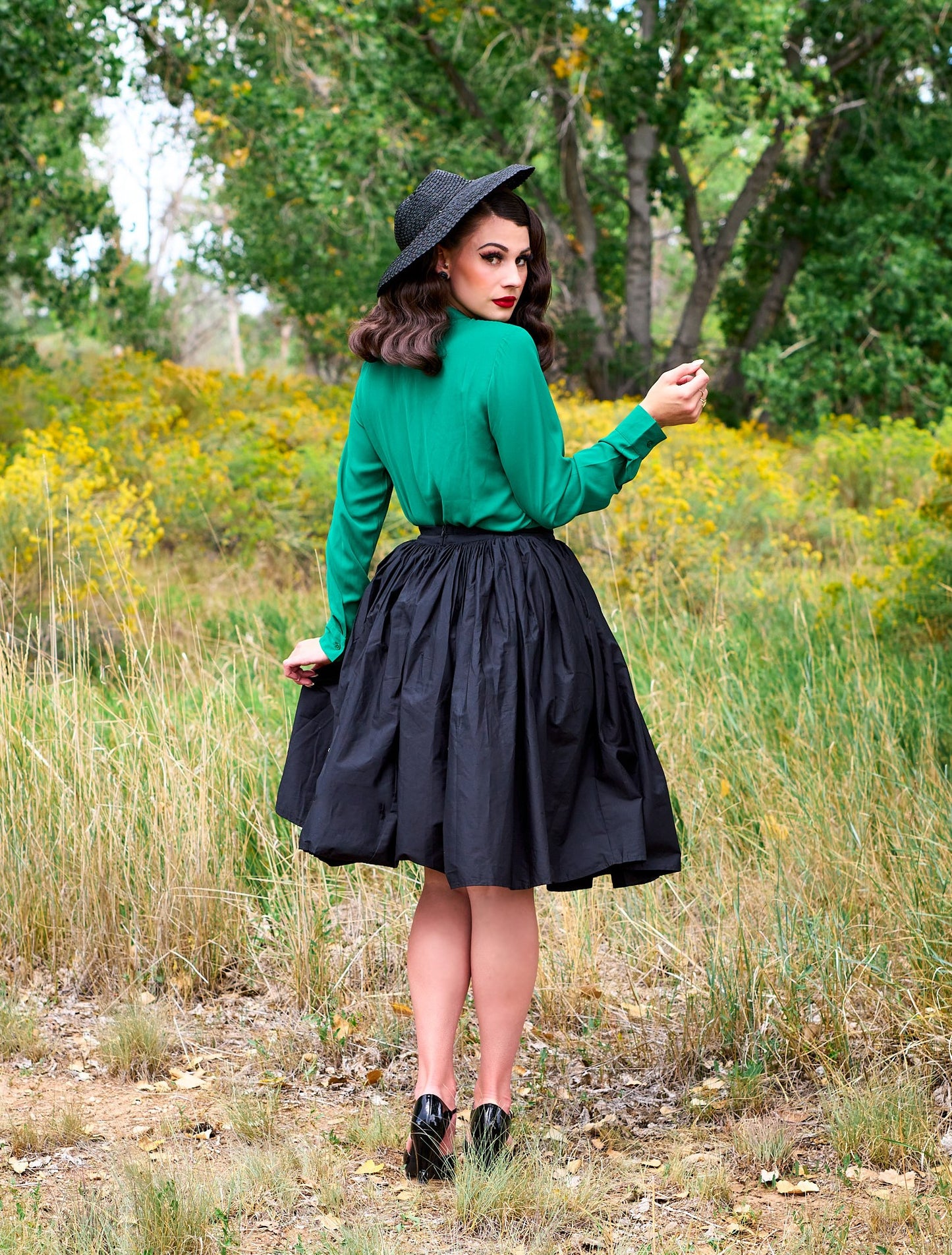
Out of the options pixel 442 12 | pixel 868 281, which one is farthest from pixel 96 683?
pixel 868 281

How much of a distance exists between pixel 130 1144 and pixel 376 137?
8.12 meters

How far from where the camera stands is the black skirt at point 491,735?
7.05ft

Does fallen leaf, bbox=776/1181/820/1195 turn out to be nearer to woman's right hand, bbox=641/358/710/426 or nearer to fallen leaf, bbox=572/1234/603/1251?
fallen leaf, bbox=572/1234/603/1251

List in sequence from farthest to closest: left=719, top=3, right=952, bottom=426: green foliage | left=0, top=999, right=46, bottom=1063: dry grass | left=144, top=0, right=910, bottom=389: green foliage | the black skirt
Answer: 1. left=719, top=3, right=952, bottom=426: green foliage
2. left=144, top=0, right=910, bottom=389: green foliage
3. left=0, top=999, right=46, bottom=1063: dry grass
4. the black skirt

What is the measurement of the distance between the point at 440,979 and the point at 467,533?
0.81 m

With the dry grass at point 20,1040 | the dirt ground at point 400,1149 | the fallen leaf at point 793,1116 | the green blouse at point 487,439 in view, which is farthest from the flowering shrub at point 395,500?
the fallen leaf at point 793,1116

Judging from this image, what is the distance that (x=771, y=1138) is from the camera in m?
2.50

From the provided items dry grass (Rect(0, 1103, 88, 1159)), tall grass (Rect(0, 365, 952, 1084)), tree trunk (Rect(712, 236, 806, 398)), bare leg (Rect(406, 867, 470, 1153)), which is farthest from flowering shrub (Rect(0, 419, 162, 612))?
tree trunk (Rect(712, 236, 806, 398))

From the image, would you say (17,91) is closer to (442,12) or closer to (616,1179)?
(442,12)

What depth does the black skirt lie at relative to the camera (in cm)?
215

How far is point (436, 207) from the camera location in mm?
2289

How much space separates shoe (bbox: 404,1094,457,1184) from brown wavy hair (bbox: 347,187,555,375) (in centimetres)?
131

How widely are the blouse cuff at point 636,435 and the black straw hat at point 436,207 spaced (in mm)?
445

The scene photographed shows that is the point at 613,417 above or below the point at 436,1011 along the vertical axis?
above
